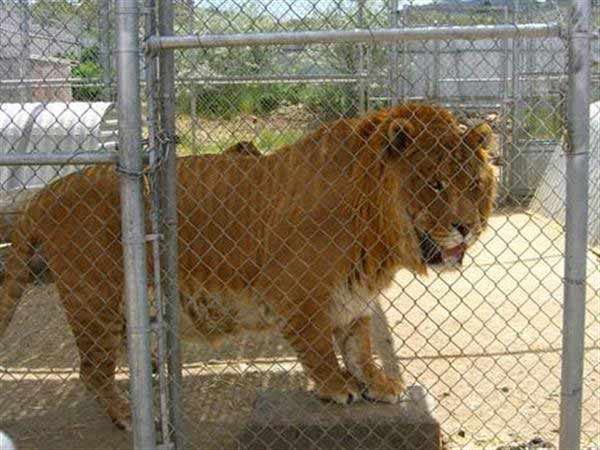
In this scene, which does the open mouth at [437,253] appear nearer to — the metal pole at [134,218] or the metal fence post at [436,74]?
the metal pole at [134,218]

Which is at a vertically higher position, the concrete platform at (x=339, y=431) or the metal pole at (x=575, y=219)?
the metal pole at (x=575, y=219)

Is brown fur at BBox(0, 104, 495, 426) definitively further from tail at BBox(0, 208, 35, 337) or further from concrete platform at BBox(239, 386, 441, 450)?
concrete platform at BBox(239, 386, 441, 450)

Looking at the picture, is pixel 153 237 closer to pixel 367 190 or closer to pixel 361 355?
pixel 367 190

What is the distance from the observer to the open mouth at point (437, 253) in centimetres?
427

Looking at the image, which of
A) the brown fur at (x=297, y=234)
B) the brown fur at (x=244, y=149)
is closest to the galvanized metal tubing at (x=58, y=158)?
the brown fur at (x=297, y=234)

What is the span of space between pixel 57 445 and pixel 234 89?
8.03 metres

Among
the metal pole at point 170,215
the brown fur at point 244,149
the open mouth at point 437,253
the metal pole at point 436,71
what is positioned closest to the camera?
the metal pole at point 170,215

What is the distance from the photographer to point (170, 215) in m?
3.29

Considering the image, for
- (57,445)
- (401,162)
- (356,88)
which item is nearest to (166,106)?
(401,162)

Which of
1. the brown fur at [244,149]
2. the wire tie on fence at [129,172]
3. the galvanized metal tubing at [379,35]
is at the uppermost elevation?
the galvanized metal tubing at [379,35]

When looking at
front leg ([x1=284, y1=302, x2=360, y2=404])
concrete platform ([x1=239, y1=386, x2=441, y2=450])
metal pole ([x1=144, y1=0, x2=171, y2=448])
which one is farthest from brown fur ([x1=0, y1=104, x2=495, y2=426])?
metal pole ([x1=144, y1=0, x2=171, y2=448])

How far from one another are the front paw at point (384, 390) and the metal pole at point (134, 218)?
1.58 metres

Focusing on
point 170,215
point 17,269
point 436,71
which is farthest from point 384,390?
point 436,71

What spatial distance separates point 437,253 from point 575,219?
145cm
